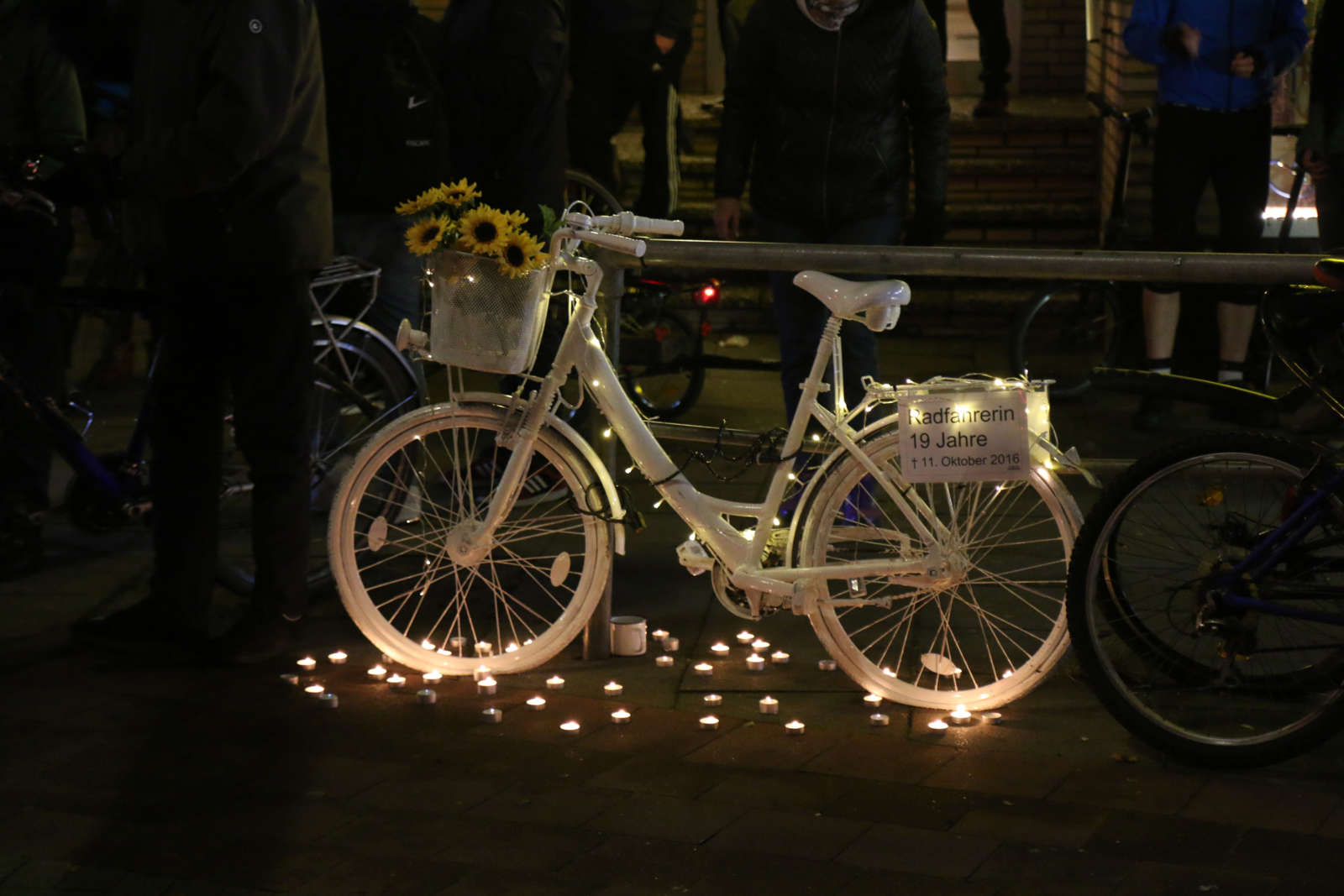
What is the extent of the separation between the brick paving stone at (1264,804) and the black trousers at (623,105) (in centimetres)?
582

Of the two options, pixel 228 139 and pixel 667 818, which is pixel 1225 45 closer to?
pixel 228 139

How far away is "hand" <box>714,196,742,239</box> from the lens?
21.3 ft

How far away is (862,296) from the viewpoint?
4.53 meters

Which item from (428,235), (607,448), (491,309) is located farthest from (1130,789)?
(428,235)

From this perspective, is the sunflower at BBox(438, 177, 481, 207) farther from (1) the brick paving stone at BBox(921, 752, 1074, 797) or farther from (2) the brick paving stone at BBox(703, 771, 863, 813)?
(1) the brick paving stone at BBox(921, 752, 1074, 797)

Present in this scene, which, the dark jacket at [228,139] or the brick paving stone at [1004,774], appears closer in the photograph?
the brick paving stone at [1004,774]

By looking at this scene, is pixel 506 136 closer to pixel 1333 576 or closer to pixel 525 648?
pixel 525 648

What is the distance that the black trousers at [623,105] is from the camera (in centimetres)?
953

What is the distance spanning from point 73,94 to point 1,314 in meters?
0.85

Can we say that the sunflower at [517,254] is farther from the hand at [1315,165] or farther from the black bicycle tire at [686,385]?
the hand at [1315,165]

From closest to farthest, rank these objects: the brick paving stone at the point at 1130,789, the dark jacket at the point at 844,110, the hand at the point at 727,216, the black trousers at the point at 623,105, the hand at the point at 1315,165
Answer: the brick paving stone at the point at 1130,789
the dark jacket at the point at 844,110
the hand at the point at 727,216
the hand at the point at 1315,165
the black trousers at the point at 623,105

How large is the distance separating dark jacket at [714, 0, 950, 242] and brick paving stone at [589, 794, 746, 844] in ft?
8.31

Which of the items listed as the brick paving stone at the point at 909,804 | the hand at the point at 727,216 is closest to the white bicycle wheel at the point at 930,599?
the brick paving stone at the point at 909,804

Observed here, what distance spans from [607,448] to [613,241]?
0.77 m
